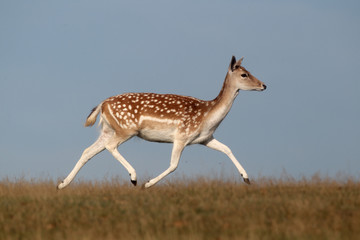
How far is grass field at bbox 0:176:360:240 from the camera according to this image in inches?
324

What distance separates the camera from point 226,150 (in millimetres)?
14039

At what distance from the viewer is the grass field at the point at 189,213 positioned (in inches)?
324

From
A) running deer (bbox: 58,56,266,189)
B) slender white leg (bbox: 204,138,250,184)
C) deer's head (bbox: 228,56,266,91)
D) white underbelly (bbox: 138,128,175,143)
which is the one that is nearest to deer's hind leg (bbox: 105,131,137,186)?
running deer (bbox: 58,56,266,189)

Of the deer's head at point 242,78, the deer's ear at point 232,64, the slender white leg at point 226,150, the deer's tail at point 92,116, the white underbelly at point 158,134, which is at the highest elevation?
the deer's ear at point 232,64

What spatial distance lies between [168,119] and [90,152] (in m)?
2.08

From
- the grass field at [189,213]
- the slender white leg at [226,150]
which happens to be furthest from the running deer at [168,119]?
the grass field at [189,213]

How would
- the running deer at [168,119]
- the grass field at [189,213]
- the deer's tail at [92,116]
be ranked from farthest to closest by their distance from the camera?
1. the deer's tail at [92,116]
2. the running deer at [168,119]
3. the grass field at [189,213]

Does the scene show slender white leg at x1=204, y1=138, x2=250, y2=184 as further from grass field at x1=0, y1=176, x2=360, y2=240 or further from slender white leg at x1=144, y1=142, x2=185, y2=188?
slender white leg at x1=144, y1=142, x2=185, y2=188

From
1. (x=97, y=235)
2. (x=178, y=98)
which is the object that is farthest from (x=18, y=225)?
(x=178, y=98)

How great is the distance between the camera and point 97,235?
8383 millimetres

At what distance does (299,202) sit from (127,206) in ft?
9.56

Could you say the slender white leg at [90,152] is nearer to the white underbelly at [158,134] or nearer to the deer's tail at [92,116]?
the deer's tail at [92,116]

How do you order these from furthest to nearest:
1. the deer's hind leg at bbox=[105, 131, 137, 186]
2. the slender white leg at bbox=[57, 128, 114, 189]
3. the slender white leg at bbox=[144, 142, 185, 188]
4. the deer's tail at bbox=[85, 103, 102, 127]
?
1. the deer's tail at bbox=[85, 103, 102, 127]
2. the slender white leg at bbox=[57, 128, 114, 189]
3. the deer's hind leg at bbox=[105, 131, 137, 186]
4. the slender white leg at bbox=[144, 142, 185, 188]

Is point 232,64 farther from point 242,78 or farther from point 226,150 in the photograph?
point 226,150
